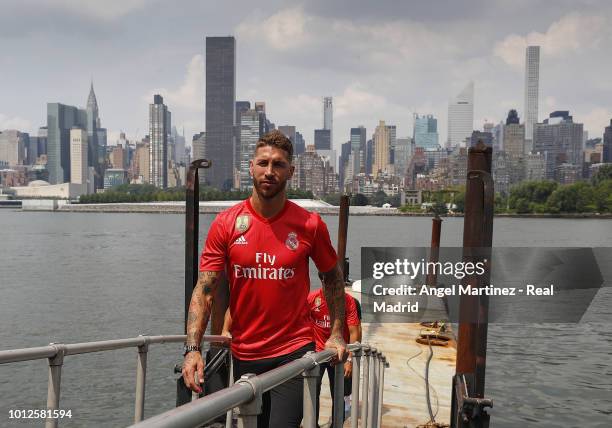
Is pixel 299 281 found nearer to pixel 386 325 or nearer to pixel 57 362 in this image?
pixel 57 362

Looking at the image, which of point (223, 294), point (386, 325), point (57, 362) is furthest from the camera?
point (386, 325)

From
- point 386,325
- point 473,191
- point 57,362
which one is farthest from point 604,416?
point 57,362

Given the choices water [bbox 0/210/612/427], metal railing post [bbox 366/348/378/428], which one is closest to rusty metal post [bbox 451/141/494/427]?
metal railing post [bbox 366/348/378/428]

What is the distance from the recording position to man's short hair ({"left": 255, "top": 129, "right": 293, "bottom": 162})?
154 inches

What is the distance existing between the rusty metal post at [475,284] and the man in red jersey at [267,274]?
383 centimetres

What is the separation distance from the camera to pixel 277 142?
3904 mm

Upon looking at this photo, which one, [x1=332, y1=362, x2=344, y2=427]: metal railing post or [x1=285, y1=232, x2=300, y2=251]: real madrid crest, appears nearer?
[x1=285, y1=232, x2=300, y2=251]: real madrid crest

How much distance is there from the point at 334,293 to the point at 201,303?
3.03ft

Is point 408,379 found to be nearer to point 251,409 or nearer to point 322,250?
point 322,250

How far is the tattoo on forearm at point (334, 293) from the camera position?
13.7 ft

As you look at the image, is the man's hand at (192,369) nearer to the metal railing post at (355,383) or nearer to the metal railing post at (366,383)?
the metal railing post at (355,383)

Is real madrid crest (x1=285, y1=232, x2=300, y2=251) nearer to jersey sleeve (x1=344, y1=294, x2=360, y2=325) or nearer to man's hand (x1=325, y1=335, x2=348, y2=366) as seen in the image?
man's hand (x1=325, y1=335, x2=348, y2=366)

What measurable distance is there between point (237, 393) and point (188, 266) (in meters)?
6.77

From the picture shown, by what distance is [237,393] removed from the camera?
2.11m
